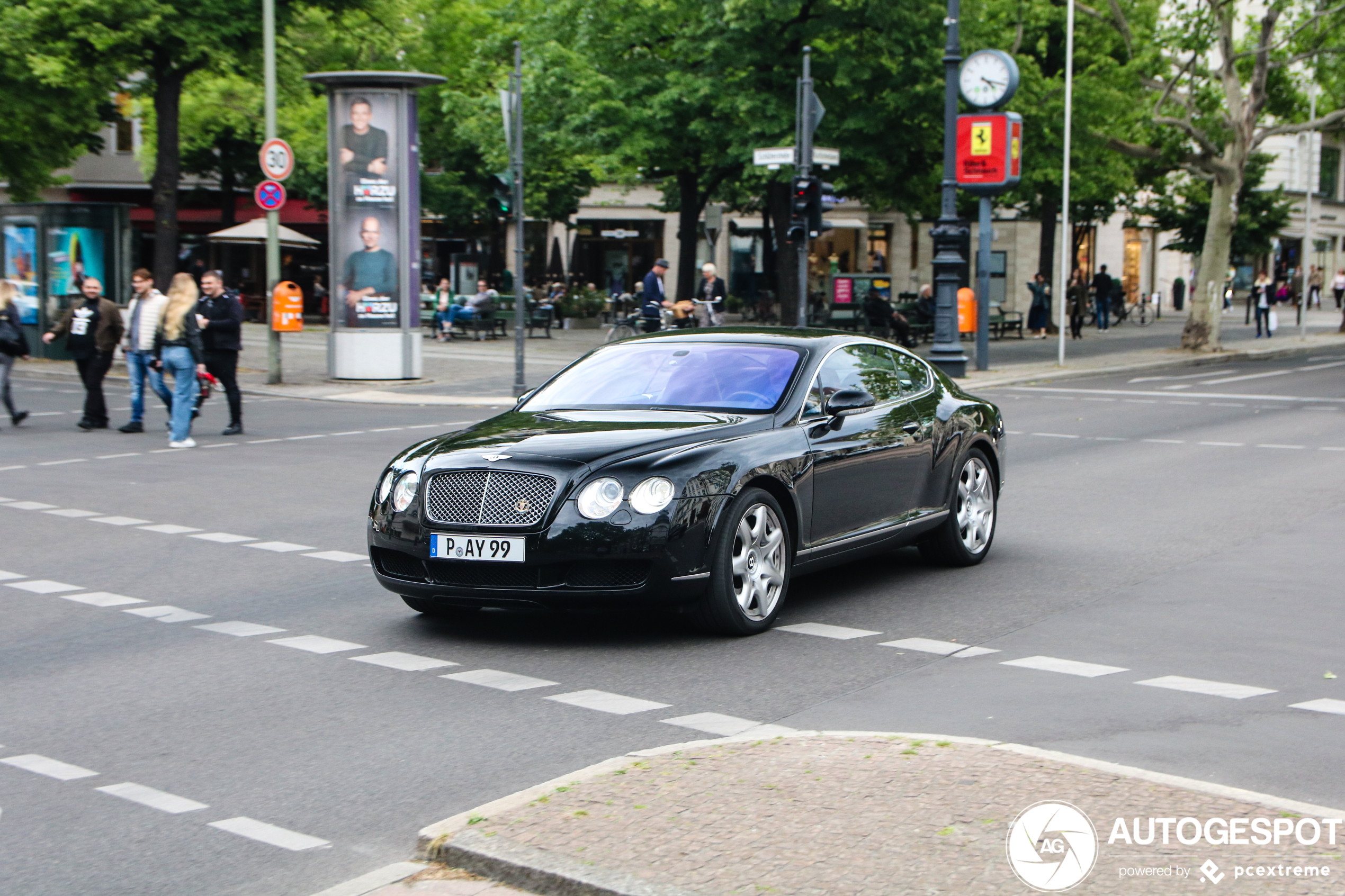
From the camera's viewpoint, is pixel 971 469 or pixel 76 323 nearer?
pixel 971 469

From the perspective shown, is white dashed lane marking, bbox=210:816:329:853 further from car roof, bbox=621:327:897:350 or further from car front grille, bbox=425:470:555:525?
car roof, bbox=621:327:897:350

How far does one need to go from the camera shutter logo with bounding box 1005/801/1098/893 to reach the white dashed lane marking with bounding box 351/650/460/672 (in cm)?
318

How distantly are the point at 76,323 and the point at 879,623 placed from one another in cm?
1331

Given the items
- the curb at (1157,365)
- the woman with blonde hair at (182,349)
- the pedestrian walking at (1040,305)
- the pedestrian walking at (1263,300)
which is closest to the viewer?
the woman with blonde hair at (182,349)

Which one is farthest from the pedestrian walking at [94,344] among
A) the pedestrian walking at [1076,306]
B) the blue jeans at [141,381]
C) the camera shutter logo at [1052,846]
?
the pedestrian walking at [1076,306]

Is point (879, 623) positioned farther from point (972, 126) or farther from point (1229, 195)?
point (1229, 195)

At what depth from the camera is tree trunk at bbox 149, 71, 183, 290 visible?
90.9 feet

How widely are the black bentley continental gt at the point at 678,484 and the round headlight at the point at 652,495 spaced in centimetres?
1

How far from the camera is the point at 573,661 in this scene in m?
6.87

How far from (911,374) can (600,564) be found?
3.15 m

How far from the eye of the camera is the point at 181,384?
15992mm

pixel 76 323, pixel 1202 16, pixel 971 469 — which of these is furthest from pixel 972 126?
pixel 971 469

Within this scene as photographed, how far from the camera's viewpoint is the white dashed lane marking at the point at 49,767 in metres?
5.20

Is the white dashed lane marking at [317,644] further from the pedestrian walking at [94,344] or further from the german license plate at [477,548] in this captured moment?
the pedestrian walking at [94,344]
